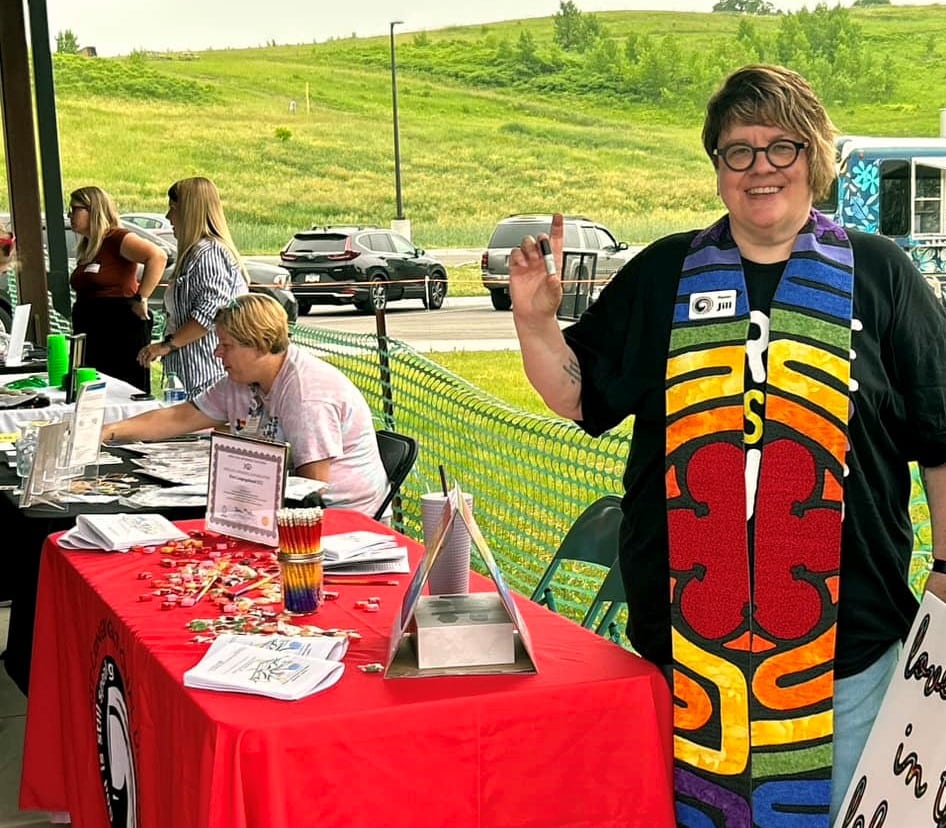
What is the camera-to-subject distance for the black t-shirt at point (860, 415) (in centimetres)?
173

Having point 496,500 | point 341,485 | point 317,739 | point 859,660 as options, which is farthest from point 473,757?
point 496,500

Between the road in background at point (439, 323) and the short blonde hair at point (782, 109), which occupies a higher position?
the short blonde hair at point (782, 109)

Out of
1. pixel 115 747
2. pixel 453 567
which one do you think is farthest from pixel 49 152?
pixel 453 567

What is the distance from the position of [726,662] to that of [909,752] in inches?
12.8

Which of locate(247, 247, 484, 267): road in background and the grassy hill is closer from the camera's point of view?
locate(247, 247, 484, 267): road in background

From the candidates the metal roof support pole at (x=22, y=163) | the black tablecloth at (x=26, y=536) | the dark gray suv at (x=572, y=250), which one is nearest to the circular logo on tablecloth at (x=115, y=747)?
the black tablecloth at (x=26, y=536)

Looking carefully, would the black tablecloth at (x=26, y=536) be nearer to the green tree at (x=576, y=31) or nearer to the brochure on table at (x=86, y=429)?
the brochure on table at (x=86, y=429)

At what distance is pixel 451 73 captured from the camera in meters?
33.7

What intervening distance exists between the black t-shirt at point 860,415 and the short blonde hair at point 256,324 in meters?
1.48

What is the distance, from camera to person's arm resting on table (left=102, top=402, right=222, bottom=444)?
3.73m

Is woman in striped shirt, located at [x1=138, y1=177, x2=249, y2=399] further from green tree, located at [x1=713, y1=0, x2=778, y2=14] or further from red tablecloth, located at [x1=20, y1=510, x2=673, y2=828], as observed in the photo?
green tree, located at [x1=713, y1=0, x2=778, y2=14]

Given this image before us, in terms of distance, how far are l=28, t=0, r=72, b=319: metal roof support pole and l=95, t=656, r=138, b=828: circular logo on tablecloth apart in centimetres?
627

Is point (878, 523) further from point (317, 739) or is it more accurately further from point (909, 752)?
point (317, 739)

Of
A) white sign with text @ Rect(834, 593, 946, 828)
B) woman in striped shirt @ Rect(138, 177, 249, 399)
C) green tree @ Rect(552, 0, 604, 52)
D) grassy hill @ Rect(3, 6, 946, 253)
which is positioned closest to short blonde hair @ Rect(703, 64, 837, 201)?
white sign with text @ Rect(834, 593, 946, 828)
